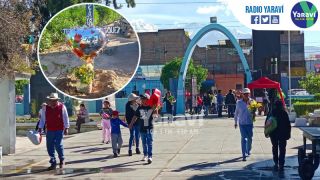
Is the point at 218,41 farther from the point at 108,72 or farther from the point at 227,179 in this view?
the point at 227,179

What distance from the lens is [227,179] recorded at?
34.2 ft

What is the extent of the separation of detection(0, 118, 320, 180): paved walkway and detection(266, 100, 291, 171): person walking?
33 centimetres

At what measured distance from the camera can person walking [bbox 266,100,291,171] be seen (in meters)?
11.5

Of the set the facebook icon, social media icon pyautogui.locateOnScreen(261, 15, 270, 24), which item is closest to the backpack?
the facebook icon

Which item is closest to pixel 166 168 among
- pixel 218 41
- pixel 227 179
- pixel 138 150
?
pixel 227 179

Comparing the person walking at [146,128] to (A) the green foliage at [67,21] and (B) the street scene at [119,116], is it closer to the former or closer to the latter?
(B) the street scene at [119,116]

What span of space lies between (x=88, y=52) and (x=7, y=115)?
8663 millimetres

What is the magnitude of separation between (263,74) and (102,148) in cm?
2432

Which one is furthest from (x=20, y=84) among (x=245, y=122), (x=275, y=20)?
(x=245, y=122)

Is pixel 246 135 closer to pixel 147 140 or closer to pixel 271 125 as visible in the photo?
pixel 271 125

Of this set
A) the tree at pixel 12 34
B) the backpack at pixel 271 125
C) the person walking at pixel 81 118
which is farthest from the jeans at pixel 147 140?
the person walking at pixel 81 118

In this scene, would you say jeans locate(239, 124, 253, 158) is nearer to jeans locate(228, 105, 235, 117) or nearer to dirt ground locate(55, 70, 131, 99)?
dirt ground locate(55, 70, 131, 99)

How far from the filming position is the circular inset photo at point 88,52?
23.4 m

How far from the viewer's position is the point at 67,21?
23.8m
